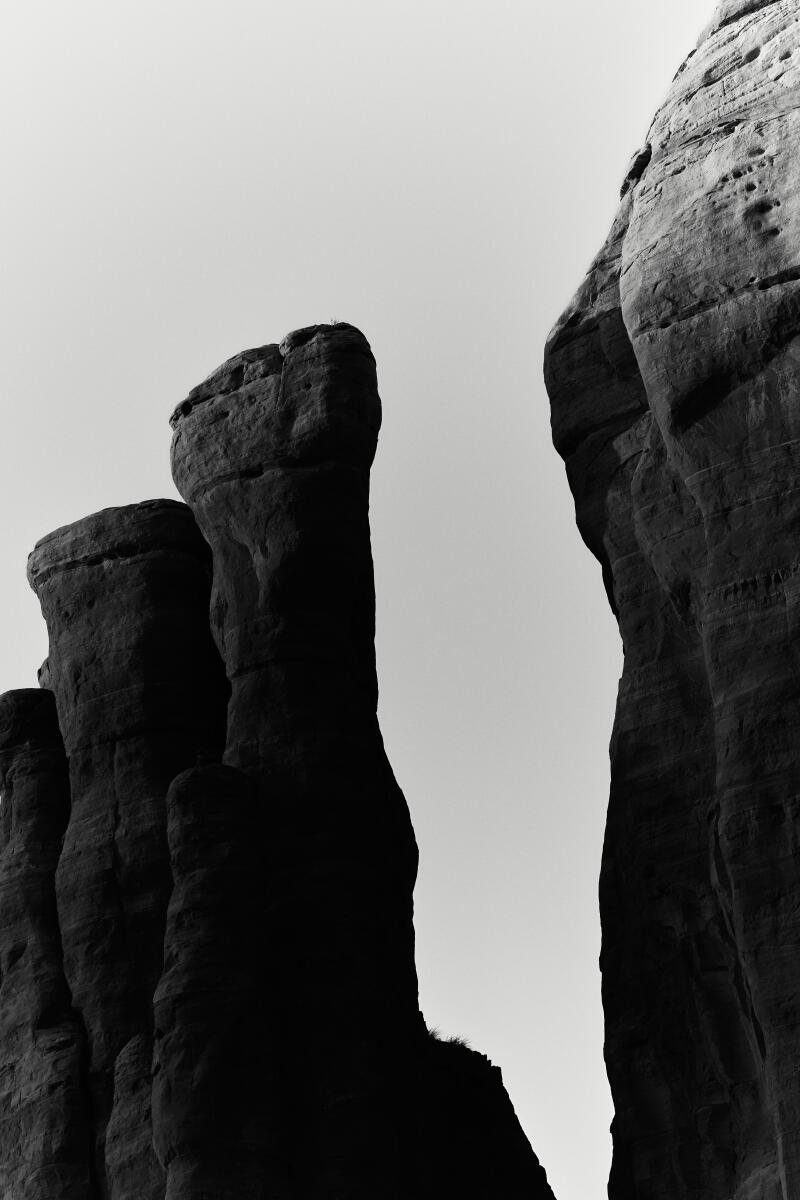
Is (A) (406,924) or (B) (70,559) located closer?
(A) (406,924)

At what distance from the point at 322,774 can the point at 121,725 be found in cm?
447

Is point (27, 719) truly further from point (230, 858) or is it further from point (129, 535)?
point (230, 858)

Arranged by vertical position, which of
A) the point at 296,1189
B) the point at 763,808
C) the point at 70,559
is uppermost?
the point at 70,559

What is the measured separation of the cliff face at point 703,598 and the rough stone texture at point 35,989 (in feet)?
27.4

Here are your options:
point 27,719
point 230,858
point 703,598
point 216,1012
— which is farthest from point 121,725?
point 703,598

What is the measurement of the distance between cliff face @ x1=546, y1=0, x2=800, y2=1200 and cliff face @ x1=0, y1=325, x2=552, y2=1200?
10.9 ft

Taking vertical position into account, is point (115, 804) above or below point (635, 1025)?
above

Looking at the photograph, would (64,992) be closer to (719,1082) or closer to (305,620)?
(305,620)

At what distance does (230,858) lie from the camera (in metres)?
34.2

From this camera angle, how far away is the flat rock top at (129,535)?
1558 inches

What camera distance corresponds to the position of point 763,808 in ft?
99.5

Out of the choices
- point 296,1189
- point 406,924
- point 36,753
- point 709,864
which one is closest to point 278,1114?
point 296,1189

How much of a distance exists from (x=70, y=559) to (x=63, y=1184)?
408 inches

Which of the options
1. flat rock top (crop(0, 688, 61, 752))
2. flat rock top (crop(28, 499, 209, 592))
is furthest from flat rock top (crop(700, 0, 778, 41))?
flat rock top (crop(0, 688, 61, 752))
